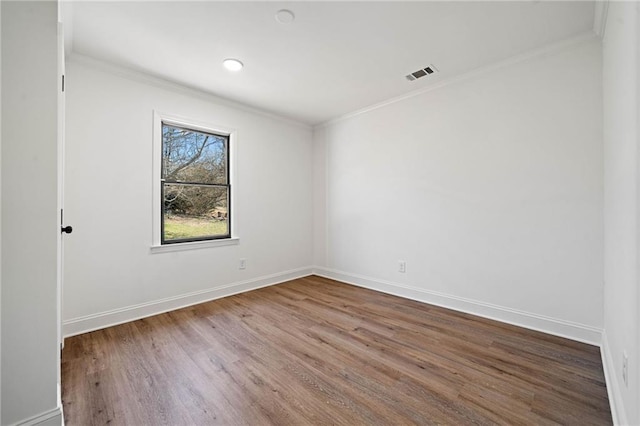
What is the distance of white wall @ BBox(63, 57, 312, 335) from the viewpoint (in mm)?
2490

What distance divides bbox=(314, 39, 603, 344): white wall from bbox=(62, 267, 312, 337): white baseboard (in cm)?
147

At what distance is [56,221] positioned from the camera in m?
1.34

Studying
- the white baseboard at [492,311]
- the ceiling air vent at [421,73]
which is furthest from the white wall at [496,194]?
the ceiling air vent at [421,73]

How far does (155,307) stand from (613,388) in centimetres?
374

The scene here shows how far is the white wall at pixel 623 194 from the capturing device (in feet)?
3.66

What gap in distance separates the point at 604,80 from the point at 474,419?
260 centimetres

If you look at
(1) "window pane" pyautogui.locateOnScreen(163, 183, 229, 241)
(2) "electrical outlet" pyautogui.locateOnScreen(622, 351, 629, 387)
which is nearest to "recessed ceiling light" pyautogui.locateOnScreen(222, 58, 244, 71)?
(1) "window pane" pyautogui.locateOnScreen(163, 183, 229, 241)

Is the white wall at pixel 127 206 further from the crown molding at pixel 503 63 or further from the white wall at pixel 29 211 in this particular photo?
the crown molding at pixel 503 63

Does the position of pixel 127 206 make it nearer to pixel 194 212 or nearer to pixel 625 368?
pixel 194 212

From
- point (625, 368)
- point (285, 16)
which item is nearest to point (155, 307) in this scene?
point (285, 16)

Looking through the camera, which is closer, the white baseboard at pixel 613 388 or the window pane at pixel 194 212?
the white baseboard at pixel 613 388

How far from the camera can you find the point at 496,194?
2.72 m

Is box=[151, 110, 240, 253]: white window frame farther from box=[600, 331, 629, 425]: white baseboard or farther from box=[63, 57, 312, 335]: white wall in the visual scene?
box=[600, 331, 629, 425]: white baseboard

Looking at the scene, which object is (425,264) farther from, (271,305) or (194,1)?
(194,1)
